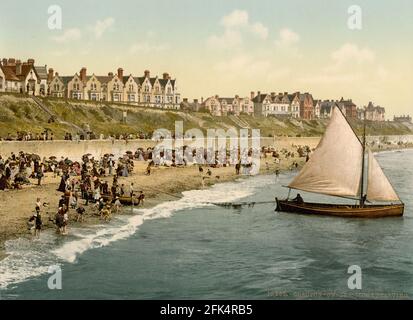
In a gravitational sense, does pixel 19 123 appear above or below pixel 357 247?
above

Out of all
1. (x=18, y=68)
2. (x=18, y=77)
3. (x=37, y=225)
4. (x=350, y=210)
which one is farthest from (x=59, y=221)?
(x=18, y=68)

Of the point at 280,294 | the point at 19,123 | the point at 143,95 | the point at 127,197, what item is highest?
the point at 143,95

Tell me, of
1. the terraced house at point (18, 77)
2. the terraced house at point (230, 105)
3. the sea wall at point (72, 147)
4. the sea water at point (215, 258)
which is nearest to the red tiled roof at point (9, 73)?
the terraced house at point (18, 77)

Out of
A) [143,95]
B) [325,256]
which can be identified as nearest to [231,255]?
[325,256]

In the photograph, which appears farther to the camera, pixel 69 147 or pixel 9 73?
pixel 9 73

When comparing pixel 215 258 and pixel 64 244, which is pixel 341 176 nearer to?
pixel 215 258

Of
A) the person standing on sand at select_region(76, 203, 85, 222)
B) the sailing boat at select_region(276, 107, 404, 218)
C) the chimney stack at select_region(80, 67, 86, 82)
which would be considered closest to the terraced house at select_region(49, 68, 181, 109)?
the chimney stack at select_region(80, 67, 86, 82)

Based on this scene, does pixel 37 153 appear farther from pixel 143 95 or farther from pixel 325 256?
pixel 143 95
